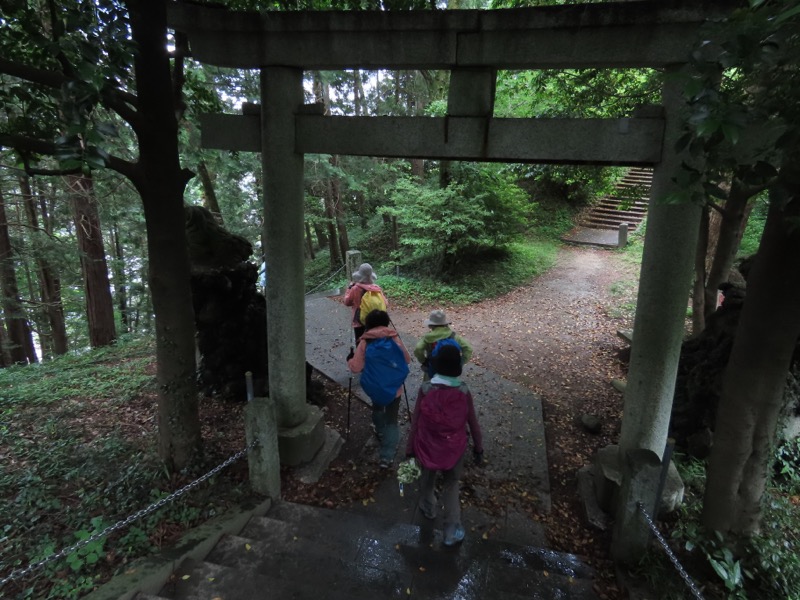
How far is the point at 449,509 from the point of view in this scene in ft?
11.8

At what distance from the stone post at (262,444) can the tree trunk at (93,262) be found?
8184mm

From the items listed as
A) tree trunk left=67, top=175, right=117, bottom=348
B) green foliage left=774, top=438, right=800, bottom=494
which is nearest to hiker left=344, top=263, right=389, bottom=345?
green foliage left=774, top=438, right=800, bottom=494

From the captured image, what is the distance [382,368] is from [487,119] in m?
2.57

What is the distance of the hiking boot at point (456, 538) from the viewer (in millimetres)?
3559

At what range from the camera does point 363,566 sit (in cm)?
333

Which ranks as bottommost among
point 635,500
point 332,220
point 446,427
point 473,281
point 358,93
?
point 473,281

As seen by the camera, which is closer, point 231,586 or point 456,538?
point 231,586

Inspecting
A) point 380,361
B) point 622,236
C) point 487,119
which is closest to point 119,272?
point 380,361

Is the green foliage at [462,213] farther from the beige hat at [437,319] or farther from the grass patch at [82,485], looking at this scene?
the grass patch at [82,485]

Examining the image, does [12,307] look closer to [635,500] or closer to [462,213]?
[462,213]

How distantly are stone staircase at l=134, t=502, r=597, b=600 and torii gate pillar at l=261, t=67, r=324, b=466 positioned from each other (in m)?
1.02

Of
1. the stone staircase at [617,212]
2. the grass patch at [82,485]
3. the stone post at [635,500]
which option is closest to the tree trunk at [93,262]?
the grass patch at [82,485]

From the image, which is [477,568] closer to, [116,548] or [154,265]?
[116,548]

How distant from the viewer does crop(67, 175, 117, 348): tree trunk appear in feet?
32.3
